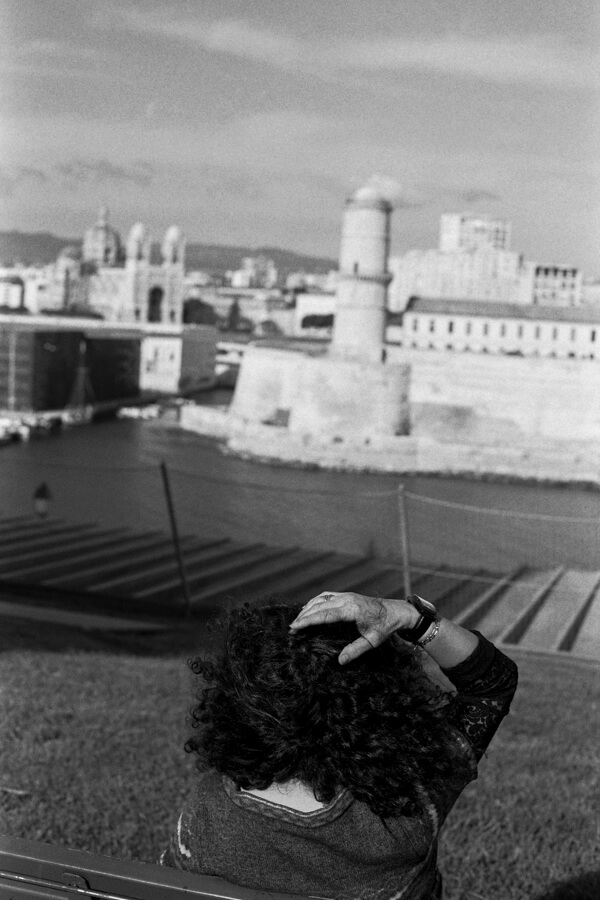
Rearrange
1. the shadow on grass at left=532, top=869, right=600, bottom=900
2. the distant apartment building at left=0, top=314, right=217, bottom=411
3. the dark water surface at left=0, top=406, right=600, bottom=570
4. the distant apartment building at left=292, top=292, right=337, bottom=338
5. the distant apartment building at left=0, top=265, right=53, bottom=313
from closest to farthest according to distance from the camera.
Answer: the shadow on grass at left=532, top=869, right=600, bottom=900 < the dark water surface at left=0, top=406, right=600, bottom=570 < the distant apartment building at left=0, top=314, right=217, bottom=411 < the distant apartment building at left=0, top=265, right=53, bottom=313 < the distant apartment building at left=292, top=292, right=337, bottom=338

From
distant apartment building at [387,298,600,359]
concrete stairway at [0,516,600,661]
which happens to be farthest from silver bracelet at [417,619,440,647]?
distant apartment building at [387,298,600,359]

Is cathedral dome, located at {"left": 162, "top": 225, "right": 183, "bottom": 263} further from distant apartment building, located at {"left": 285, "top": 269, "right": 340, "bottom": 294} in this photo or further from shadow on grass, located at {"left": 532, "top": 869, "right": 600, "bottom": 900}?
shadow on grass, located at {"left": 532, "top": 869, "right": 600, "bottom": 900}

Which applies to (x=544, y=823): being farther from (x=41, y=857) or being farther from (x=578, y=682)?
(x=578, y=682)

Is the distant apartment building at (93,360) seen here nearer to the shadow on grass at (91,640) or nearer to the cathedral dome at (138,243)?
the cathedral dome at (138,243)

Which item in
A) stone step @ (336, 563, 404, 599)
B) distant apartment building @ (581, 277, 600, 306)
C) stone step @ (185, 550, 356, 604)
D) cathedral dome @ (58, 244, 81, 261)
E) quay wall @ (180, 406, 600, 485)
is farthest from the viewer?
cathedral dome @ (58, 244, 81, 261)

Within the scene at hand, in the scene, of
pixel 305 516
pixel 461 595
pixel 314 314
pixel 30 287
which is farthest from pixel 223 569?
pixel 314 314

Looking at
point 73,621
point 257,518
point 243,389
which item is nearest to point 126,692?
point 73,621

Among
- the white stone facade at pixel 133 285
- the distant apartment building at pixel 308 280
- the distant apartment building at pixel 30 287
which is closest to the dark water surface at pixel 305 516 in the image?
the white stone facade at pixel 133 285
